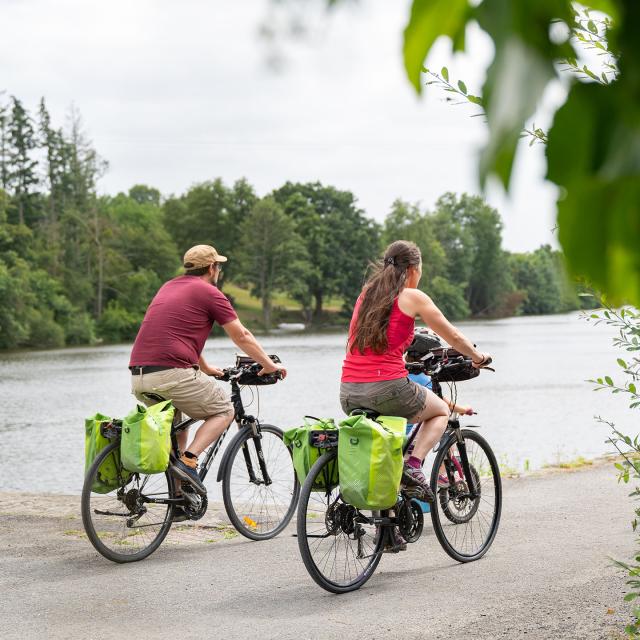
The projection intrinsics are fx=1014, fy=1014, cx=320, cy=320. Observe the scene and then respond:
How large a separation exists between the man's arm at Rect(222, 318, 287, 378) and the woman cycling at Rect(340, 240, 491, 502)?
1.08 m

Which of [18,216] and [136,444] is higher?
[18,216]

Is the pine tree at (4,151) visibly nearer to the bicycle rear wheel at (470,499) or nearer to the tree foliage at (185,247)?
the tree foliage at (185,247)

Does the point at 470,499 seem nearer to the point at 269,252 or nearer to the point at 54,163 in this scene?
the point at 54,163

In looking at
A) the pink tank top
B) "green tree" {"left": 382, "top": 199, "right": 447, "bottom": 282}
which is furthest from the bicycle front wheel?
"green tree" {"left": 382, "top": 199, "right": 447, "bottom": 282}

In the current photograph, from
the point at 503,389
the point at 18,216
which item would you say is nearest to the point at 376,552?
the point at 503,389

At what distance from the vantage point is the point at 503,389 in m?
29.1

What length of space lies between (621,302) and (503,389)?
28863 millimetres

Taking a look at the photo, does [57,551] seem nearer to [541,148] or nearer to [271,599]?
[271,599]

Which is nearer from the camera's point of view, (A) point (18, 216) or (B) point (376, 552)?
(B) point (376, 552)

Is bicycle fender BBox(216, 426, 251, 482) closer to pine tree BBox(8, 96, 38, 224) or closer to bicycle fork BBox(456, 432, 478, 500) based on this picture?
bicycle fork BBox(456, 432, 478, 500)

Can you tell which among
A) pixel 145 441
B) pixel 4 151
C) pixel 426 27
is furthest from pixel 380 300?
pixel 4 151

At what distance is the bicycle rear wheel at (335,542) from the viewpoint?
5.41 m

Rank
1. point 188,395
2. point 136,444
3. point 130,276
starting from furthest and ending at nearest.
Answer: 1. point 130,276
2. point 188,395
3. point 136,444

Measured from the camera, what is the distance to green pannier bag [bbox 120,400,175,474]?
6.19m
